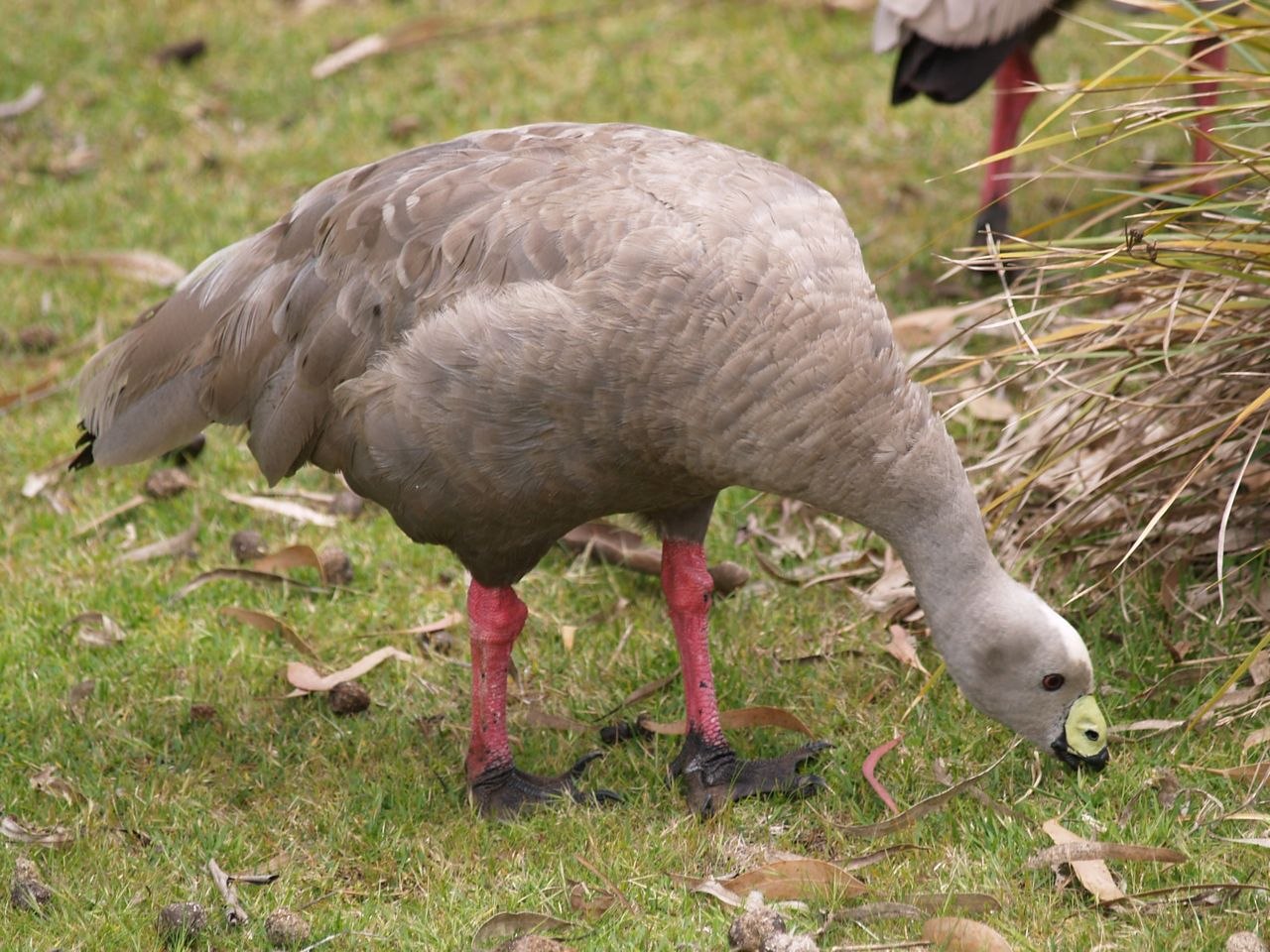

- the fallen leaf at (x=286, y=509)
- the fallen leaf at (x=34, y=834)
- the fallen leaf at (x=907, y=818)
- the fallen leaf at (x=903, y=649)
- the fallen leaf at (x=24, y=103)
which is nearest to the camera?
the fallen leaf at (x=907, y=818)

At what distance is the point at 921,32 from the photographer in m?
5.95

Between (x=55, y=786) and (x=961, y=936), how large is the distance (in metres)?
2.48

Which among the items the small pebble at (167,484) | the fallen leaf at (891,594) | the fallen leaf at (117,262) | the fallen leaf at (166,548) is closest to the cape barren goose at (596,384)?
the fallen leaf at (891,594)

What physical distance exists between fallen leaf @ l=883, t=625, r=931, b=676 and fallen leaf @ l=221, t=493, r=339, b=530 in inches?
80.6

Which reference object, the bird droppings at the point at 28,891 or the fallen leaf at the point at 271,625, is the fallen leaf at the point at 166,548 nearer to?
the fallen leaf at the point at 271,625

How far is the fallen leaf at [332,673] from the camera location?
4.83 metres

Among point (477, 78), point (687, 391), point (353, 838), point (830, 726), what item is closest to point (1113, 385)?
point (830, 726)

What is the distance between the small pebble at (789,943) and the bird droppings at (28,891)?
5.78 ft

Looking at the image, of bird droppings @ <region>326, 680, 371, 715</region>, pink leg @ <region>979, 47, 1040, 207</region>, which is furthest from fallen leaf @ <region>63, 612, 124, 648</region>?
pink leg @ <region>979, 47, 1040, 207</region>

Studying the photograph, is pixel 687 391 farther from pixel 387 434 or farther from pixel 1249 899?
pixel 1249 899

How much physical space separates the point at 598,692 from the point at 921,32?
9.23ft

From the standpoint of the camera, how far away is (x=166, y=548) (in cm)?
554

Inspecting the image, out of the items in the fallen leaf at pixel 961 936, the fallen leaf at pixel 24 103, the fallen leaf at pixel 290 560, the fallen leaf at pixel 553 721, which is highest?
the fallen leaf at pixel 24 103

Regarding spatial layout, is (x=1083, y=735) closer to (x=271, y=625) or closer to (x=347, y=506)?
(x=271, y=625)
